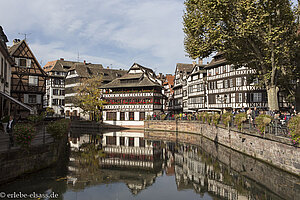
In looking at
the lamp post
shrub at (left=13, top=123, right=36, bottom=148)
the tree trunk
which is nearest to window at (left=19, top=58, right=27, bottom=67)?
shrub at (left=13, top=123, right=36, bottom=148)

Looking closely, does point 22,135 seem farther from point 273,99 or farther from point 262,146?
point 273,99

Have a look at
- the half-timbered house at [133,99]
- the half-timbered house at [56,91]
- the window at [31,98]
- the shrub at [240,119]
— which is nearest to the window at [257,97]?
the shrub at [240,119]

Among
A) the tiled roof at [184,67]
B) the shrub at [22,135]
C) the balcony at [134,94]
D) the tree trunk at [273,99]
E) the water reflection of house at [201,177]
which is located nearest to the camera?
the shrub at [22,135]

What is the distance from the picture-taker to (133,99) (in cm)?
5325

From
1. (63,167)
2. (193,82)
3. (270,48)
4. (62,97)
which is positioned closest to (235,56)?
(270,48)

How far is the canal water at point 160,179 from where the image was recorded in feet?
42.8

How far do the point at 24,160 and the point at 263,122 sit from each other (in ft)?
50.8

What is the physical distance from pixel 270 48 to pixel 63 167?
18.2 meters

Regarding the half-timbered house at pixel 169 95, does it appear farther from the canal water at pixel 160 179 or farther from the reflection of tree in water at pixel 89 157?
the canal water at pixel 160 179

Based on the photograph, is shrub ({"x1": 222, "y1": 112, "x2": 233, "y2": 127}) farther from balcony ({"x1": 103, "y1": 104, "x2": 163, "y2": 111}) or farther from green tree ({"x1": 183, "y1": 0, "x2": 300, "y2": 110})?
balcony ({"x1": 103, "y1": 104, "x2": 163, "y2": 111})

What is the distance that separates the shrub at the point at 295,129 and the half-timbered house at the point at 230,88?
23029mm

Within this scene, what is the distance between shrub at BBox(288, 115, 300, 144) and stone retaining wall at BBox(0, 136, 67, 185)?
46.8ft

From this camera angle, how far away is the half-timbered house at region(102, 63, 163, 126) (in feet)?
171

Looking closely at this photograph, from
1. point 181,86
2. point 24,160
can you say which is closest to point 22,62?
point 24,160
